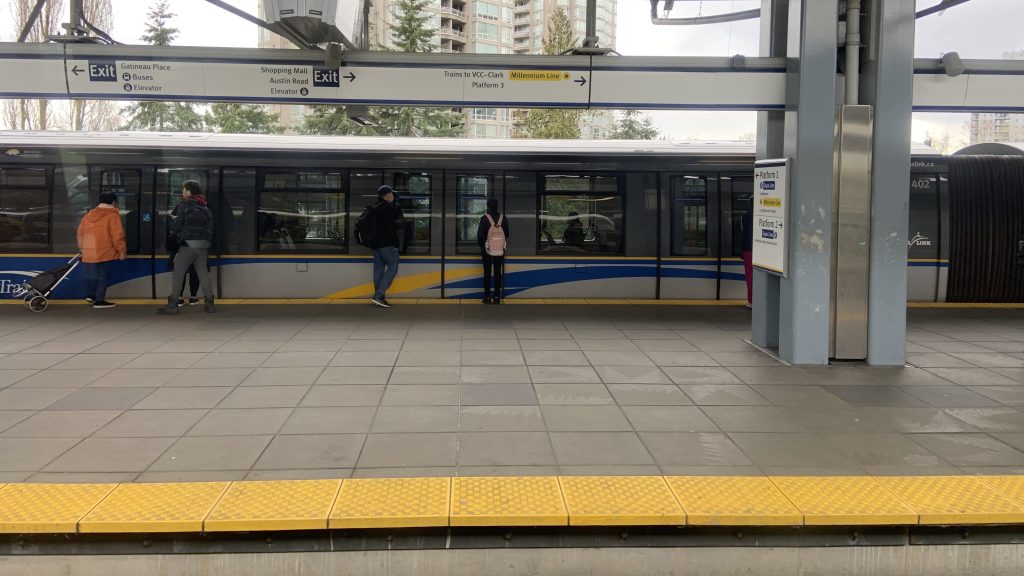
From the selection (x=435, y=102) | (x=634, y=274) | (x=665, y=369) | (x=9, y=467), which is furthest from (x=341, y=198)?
(x=9, y=467)

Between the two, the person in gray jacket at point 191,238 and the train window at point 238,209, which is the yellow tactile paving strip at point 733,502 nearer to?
the person in gray jacket at point 191,238

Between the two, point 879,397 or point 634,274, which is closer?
point 879,397

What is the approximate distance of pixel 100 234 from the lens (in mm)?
10781

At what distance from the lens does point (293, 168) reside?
1174 cm

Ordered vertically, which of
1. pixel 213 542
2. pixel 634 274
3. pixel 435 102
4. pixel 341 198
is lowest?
pixel 213 542

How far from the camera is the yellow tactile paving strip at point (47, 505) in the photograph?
3.82 metres

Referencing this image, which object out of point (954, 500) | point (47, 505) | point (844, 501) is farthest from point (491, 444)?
point (954, 500)

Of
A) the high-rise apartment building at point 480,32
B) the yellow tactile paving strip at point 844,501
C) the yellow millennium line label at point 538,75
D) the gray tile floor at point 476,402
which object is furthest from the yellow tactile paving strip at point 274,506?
the high-rise apartment building at point 480,32

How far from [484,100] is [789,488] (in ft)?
18.3

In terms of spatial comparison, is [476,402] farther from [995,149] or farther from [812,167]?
[995,149]

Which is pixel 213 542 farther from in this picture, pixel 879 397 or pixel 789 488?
pixel 879 397

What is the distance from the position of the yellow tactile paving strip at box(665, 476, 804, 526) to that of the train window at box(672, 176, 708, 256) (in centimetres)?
793

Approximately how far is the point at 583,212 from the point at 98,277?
7.40 m

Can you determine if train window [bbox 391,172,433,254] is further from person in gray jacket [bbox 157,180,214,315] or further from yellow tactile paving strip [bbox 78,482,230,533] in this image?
yellow tactile paving strip [bbox 78,482,230,533]
